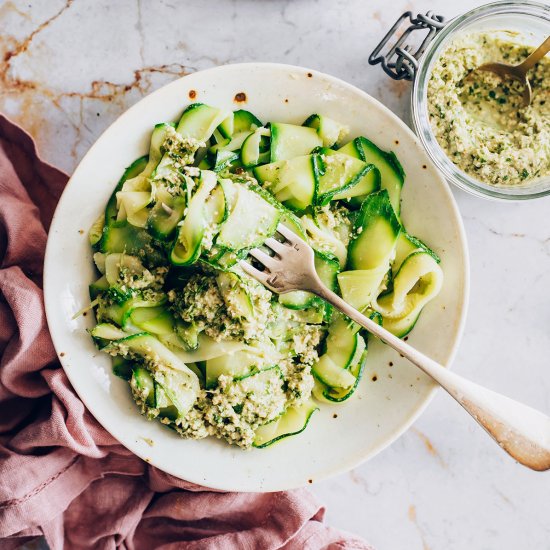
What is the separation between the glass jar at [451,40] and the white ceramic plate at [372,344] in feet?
0.36

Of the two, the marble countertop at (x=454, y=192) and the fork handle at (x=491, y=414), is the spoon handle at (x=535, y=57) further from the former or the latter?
the fork handle at (x=491, y=414)

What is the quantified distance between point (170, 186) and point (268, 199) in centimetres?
28

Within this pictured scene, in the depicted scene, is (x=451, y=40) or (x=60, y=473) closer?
(x=451, y=40)

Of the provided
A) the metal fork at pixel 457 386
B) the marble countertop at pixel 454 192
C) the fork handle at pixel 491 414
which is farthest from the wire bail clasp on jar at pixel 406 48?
the fork handle at pixel 491 414

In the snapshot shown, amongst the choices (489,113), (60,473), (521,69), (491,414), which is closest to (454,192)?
(489,113)

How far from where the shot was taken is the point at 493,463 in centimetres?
240

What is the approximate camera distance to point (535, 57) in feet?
6.60

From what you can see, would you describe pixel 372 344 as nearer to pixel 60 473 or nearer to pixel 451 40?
pixel 451 40

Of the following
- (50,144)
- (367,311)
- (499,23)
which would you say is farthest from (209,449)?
(499,23)

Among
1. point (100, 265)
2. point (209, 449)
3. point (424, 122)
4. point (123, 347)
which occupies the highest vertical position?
point (424, 122)

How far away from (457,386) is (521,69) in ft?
3.41

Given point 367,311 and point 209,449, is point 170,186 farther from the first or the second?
point 209,449

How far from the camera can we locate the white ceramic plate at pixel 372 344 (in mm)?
1887

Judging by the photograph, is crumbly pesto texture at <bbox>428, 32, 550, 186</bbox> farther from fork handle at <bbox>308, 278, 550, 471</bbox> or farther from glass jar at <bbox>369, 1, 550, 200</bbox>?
fork handle at <bbox>308, 278, 550, 471</bbox>
